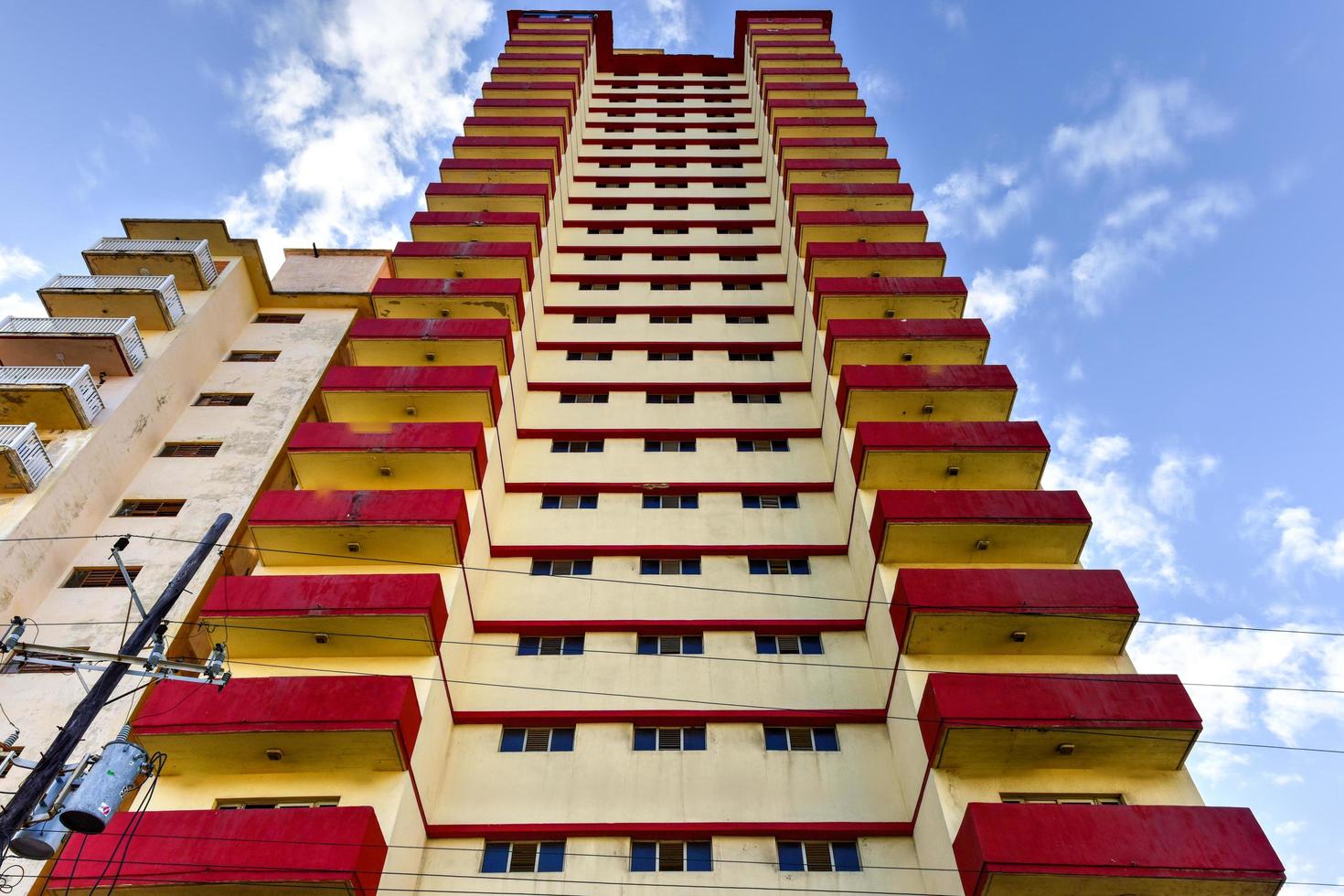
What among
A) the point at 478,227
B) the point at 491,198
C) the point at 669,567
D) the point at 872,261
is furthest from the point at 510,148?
the point at 669,567

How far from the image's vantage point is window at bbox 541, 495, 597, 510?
81.4 feet

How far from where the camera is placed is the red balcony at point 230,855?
1327 cm

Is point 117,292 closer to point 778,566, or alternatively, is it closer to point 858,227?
point 778,566

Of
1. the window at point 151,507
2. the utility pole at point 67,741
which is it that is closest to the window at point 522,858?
the utility pole at point 67,741

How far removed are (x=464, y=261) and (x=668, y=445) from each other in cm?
1199

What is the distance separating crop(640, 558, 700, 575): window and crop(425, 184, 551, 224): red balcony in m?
19.5

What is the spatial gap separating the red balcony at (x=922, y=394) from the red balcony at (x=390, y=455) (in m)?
10.7

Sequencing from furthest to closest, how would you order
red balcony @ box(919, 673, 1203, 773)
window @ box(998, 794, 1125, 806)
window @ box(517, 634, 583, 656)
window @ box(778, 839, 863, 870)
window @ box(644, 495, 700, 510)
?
1. window @ box(644, 495, 700, 510)
2. window @ box(517, 634, 583, 656)
3. window @ box(778, 839, 863, 870)
4. window @ box(998, 794, 1125, 806)
5. red balcony @ box(919, 673, 1203, 773)

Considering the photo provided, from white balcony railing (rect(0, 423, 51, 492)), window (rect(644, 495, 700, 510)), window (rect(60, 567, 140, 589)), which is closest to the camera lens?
white balcony railing (rect(0, 423, 51, 492))

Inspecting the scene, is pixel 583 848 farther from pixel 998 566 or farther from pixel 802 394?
pixel 802 394

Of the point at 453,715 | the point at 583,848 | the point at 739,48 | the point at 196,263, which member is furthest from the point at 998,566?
the point at 739,48

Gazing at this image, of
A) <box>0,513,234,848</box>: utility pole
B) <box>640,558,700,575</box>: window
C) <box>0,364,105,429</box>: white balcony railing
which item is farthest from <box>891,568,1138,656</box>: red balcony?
<box>0,364,105,429</box>: white balcony railing

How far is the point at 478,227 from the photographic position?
1383 inches

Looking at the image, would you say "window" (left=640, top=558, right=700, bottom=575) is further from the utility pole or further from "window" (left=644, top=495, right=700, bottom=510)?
the utility pole
